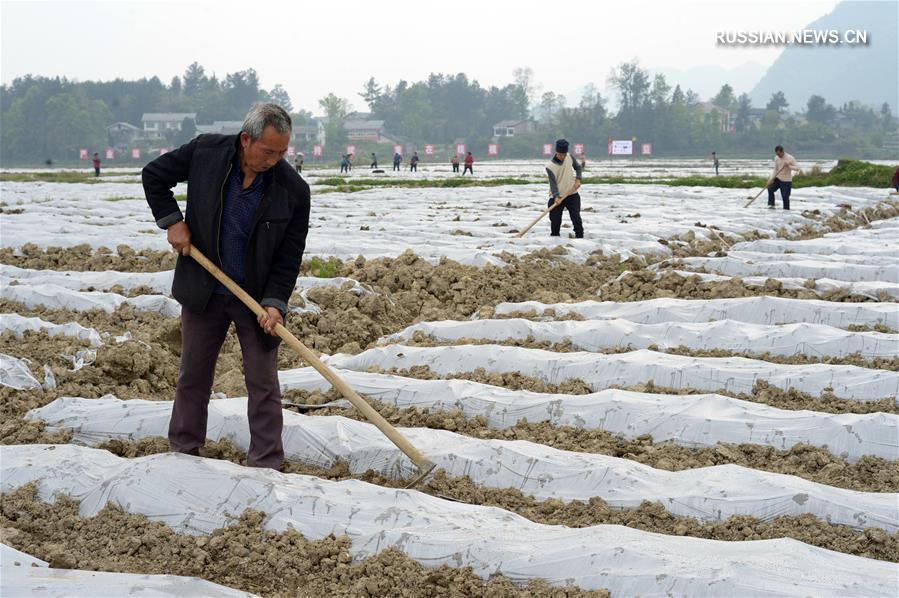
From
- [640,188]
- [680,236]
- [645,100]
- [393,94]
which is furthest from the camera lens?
[393,94]

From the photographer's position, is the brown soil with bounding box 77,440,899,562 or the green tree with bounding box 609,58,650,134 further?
the green tree with bounding box 609,58,650,134

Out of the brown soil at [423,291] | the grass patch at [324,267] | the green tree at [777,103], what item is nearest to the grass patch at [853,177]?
the brown soil at [423,291]

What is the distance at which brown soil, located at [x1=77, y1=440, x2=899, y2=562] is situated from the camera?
305 centimetres

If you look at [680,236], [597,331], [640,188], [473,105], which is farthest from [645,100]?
[597,331]

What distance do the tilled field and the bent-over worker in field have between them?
0.98 feet

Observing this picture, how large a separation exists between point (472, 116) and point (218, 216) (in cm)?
8424

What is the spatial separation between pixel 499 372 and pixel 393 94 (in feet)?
318

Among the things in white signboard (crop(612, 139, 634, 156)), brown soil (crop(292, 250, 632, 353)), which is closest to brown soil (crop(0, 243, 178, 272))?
brown soil (crop(292, 250, 632, 353))

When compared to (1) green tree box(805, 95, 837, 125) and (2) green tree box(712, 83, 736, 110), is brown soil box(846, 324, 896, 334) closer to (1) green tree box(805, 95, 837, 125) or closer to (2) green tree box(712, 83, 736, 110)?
(1) green tree box(805, 95, 837, 125)

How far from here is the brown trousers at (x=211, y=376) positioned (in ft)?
11.5

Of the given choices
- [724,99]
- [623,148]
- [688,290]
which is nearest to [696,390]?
[688,290]

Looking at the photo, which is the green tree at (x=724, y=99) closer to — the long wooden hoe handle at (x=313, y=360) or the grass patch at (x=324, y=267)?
the grass patch at (x=324, y=267)

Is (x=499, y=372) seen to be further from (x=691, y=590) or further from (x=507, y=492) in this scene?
(x=691, y=590)

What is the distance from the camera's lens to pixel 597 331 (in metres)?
5.73
